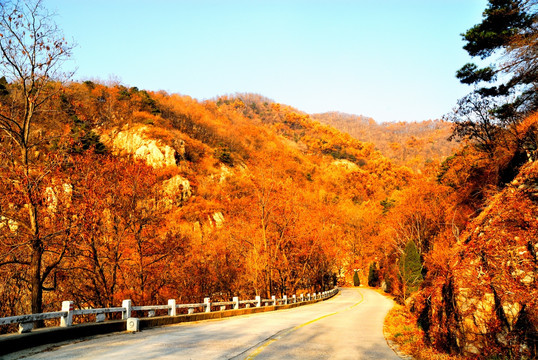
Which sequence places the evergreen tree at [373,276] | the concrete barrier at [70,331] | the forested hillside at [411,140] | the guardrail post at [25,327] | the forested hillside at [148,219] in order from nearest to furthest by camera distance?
the concrete barrier at [70,331]
the guardrail post at [25,327]
the forested hillside at [148,219]
the evergreen tree at [373,276]
the forested hillside at [411,140]

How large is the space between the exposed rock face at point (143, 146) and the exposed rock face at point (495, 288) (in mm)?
74101

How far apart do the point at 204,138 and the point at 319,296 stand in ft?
260

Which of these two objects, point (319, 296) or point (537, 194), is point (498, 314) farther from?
point (319, 296)

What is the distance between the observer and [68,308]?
404 inches

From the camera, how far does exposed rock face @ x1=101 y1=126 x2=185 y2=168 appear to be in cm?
7919

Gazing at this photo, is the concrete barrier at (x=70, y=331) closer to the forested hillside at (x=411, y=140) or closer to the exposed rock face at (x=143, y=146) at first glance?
the exposed rock face at (x=143, y=146)

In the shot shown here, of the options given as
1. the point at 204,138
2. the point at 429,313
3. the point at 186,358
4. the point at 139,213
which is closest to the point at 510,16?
the point at 429,313

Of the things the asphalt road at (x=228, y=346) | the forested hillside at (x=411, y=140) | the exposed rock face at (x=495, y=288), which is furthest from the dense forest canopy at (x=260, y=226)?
the forested hillside at (x=411, y=140)

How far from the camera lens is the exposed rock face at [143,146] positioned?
260ft

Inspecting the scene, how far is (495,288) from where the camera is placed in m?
7.65

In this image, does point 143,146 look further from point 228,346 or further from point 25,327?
point 228,346

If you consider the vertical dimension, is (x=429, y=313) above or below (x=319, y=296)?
above

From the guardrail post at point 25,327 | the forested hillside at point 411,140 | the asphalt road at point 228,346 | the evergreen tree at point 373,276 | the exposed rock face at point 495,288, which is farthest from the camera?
the forested hillside at point 411,140

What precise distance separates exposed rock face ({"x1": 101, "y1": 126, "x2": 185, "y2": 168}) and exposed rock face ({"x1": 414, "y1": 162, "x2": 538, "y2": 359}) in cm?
7410
